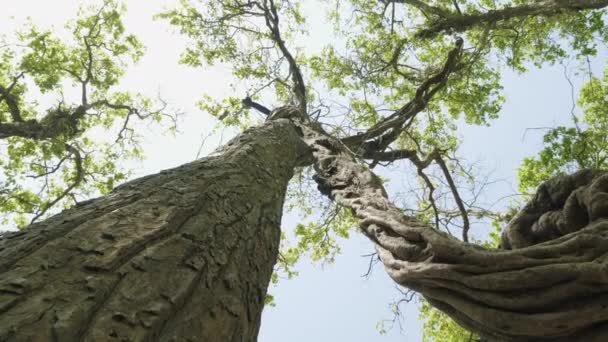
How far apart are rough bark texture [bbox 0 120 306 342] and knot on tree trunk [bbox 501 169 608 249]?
4.62ft

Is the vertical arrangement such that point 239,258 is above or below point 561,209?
below

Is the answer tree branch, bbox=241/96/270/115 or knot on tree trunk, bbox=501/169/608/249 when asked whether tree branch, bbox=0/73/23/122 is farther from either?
knot on tree trunk, bbox=501/169/608/249

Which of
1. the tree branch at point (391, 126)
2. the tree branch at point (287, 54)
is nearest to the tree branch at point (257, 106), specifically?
the tree branch at point (287, 54)

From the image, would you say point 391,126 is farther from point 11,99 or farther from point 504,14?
point 11,99

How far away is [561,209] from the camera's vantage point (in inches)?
83.0

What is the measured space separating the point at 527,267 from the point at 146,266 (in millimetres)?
1412

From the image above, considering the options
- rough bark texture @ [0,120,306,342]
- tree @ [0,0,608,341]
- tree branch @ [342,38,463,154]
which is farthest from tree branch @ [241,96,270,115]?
rough bark texture @ [0,120,306,342]

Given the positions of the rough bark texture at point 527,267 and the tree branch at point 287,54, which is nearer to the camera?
the rough bark texture at point 527,267

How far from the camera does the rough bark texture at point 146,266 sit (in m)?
0.94

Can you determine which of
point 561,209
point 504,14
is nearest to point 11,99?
point 561,209

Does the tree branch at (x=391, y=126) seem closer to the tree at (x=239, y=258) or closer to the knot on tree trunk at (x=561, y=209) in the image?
the tree at (x=239, y=258)

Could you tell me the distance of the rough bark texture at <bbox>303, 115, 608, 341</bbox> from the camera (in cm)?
140

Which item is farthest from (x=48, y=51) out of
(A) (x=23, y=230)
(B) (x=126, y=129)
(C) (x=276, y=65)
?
(A) (x=23, y=230)

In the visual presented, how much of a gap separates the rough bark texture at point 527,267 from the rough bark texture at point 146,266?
731mm
